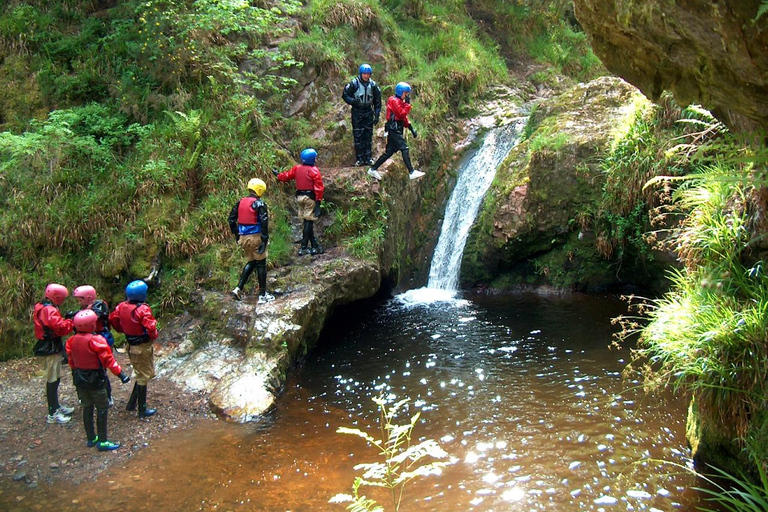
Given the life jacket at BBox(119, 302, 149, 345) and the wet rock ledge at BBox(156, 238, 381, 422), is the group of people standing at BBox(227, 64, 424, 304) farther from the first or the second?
the life jacket at BBox(119, 302, 149, 345)

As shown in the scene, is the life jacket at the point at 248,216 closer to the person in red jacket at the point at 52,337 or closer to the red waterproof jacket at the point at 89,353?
the person in red jacket at the point at 52,337

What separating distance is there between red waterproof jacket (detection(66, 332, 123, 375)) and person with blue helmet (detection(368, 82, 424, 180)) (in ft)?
19.2

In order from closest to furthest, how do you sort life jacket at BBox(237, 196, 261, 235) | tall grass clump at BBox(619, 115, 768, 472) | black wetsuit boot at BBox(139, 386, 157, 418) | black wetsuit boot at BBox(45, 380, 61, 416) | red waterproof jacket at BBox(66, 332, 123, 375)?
tall grass clump at BBox(619, 115, 768, 472), red waterproof jacket at BBox(66, 332, 123, 375), black wetsuit boot at BBox(45, 380, 61, 416), black wetsuit boot at BBox(139, 386, 157, 418), life jacket at BBox(237, 196, 261, 235)

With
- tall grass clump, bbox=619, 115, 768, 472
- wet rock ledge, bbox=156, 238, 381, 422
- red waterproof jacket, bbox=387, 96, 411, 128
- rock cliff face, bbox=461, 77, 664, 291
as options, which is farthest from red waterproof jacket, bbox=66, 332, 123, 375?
rock cliff face, bbox=461, 77, 664, 291

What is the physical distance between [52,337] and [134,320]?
90 centimetres

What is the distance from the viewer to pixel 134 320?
6309mm

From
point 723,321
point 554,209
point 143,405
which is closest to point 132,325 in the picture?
point 143,405

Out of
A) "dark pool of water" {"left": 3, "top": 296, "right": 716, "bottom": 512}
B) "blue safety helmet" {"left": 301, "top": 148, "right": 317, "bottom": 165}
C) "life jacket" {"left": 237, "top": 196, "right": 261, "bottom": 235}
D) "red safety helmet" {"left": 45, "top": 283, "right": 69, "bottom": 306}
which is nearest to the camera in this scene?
"dark pool of water" {"left": 3, "top": 296, "right": 716, "bottom": 512}

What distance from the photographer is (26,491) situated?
5.07 meters

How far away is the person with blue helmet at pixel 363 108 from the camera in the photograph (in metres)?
9.91

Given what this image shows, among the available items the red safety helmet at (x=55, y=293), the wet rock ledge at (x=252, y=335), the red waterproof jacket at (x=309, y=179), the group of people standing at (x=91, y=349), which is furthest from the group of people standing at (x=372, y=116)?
the red safety helmet at (x=55, y=293)

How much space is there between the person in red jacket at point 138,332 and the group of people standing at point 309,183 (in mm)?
1811

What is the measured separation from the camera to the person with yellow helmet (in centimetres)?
780

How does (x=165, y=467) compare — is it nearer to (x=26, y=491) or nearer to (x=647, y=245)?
Result: (x=26, y=491)
